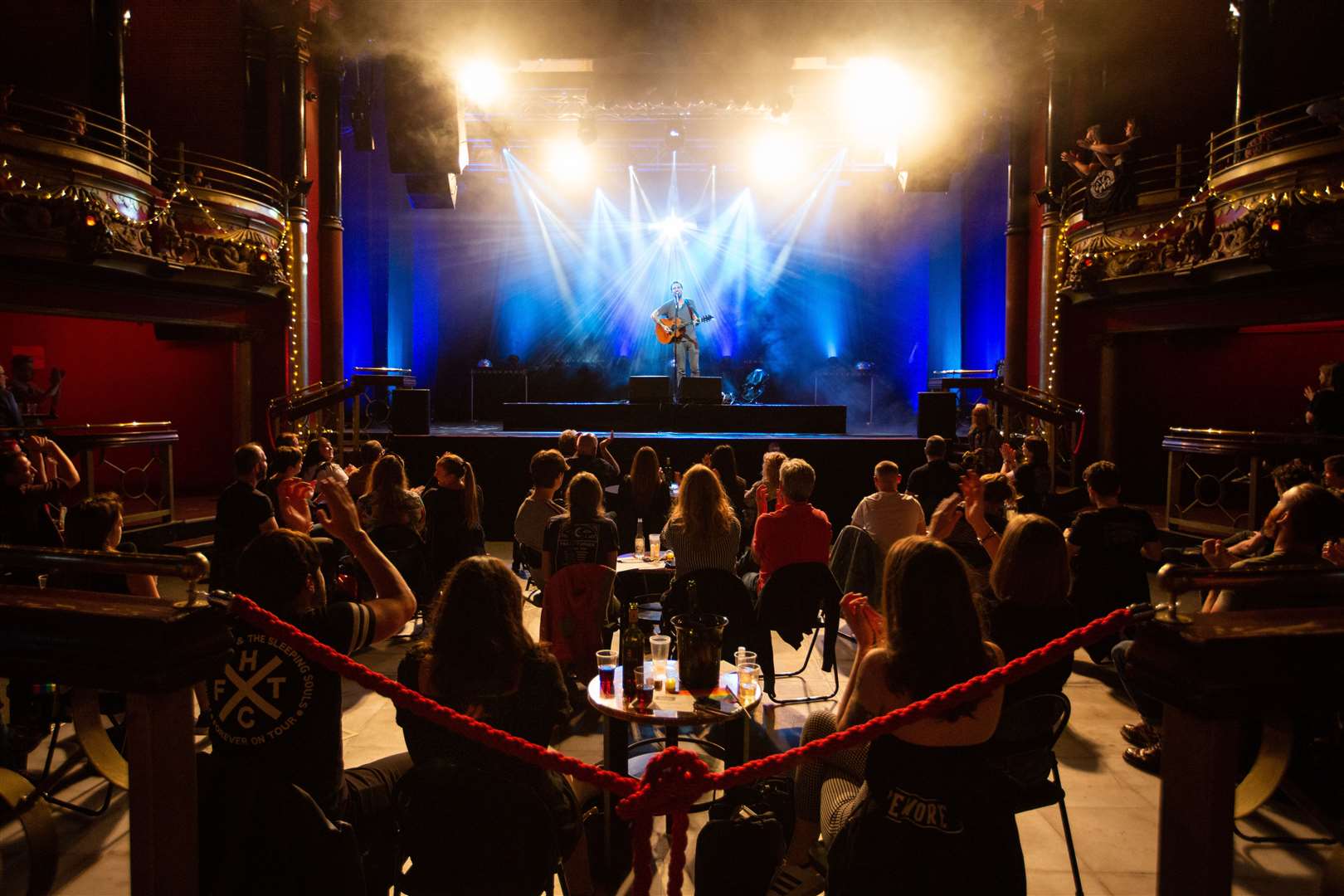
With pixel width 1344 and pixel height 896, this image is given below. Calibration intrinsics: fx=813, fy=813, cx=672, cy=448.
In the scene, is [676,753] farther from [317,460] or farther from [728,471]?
[317,460]

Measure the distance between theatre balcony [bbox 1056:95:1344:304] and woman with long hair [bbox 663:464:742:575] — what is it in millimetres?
6795

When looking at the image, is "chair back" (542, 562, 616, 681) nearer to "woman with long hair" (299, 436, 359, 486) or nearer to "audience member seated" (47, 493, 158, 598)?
"audience member seated" (47, 493, 158, 598)

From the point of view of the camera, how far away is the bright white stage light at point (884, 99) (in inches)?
464

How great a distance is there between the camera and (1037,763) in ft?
8.36

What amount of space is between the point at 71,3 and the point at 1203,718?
48.2 ft

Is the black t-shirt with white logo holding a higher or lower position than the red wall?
lower

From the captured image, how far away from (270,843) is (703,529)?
8.77ft

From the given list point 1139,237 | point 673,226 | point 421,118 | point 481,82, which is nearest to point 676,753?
point 1139,237

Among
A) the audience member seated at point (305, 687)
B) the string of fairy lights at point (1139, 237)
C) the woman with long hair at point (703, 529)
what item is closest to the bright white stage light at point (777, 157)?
the string of fairy lights at point (1139, 237)

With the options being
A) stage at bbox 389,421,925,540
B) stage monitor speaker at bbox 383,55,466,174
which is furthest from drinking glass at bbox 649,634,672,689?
stage monitor speaker at bbox 383,55,466,174

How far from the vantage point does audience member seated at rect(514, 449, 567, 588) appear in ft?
15.7

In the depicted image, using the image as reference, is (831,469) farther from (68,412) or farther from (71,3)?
(71,3)

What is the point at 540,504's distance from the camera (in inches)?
193

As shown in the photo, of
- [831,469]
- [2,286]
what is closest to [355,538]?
[831,469]
